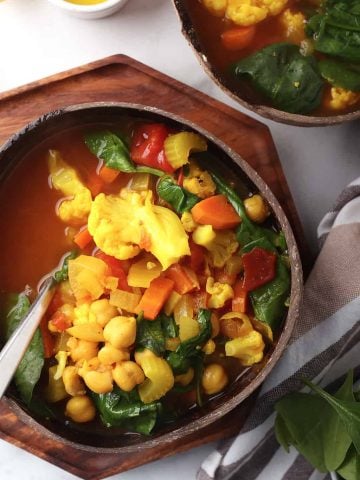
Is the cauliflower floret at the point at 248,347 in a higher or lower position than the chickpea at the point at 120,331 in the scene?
lower

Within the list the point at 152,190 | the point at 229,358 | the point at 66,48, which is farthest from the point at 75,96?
the point at 229,358

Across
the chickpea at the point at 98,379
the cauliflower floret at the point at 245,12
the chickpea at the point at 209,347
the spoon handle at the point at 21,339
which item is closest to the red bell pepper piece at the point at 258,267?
the chickpea at the point at 209,347

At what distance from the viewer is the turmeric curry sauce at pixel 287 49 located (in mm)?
2727

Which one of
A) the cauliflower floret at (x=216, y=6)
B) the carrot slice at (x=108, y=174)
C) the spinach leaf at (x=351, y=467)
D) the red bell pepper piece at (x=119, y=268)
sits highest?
the cauliflower floret at (x=216, y=6)

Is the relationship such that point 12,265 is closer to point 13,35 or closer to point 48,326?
point 48,326

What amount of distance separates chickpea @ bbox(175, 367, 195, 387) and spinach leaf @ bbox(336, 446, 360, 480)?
592 mm

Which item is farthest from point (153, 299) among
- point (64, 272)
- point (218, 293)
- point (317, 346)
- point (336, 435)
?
point (336, 435)

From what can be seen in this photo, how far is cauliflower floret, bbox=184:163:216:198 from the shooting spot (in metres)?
2.66

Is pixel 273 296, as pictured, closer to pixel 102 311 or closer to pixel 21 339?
pixel 102 311

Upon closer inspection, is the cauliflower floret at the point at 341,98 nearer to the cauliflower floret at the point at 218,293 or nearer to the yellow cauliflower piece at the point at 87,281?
the cauliflower floret at the point at 218,293

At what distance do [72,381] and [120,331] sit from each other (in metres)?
0.25

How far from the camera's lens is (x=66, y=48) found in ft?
9.77

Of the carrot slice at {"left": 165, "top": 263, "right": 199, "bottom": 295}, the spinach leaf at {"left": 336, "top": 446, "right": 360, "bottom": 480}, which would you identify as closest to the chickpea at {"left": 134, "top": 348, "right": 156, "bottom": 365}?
the carrot slice at {"left": 165, "top": 263, "right": 199, "bottom": 295}

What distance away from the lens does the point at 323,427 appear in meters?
2.78
